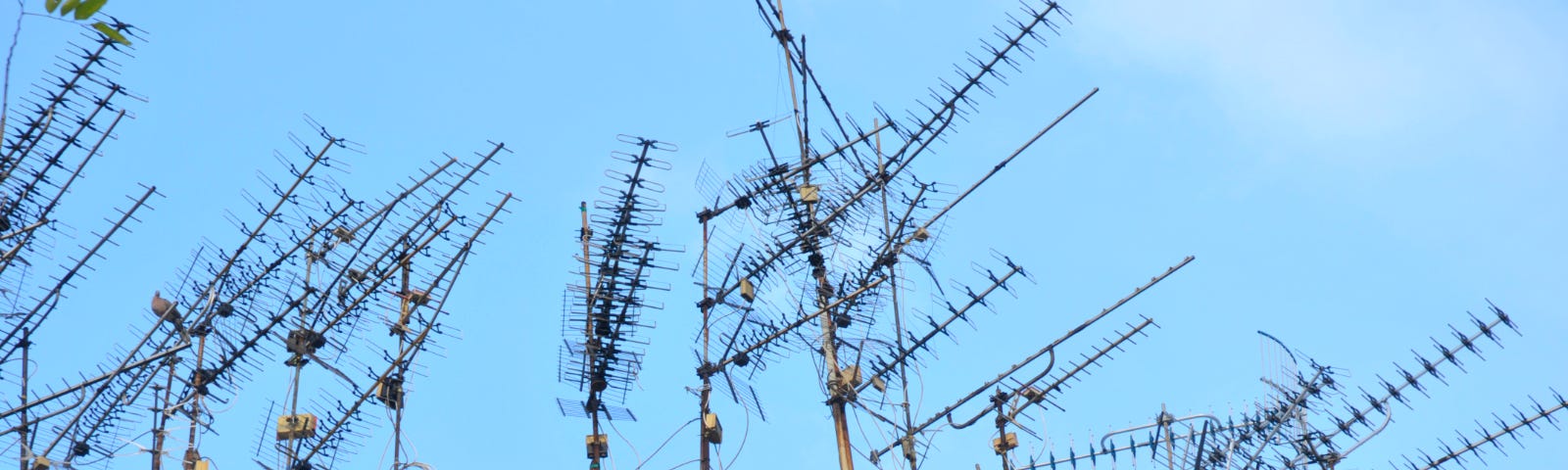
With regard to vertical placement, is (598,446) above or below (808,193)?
below

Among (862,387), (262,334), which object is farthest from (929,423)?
(262,334)

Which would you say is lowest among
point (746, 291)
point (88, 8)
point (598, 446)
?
point (88, 8)

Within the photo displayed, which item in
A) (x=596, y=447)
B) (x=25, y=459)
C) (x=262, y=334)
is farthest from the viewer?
(x=262, y=334)

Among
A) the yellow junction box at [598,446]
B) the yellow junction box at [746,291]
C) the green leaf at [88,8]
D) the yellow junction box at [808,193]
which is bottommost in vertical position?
the green leaf at [88,8]

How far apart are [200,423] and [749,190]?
17.9 ft

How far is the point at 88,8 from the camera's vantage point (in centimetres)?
522

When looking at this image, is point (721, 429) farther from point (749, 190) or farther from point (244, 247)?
point (244, 247)

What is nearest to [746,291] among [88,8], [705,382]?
[705,382]

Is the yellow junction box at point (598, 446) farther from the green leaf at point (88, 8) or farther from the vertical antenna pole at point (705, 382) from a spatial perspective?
the green leaf at point (88, 8)

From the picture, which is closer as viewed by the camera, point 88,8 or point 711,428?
point 88,8

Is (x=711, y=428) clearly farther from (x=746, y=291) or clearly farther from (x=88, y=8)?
(x=88, y=8)

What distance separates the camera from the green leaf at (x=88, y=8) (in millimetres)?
5191

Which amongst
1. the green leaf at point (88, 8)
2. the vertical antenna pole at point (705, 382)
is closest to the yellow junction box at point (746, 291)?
the vertical antenna pole at point (705, 382)

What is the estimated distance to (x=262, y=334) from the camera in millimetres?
16438
